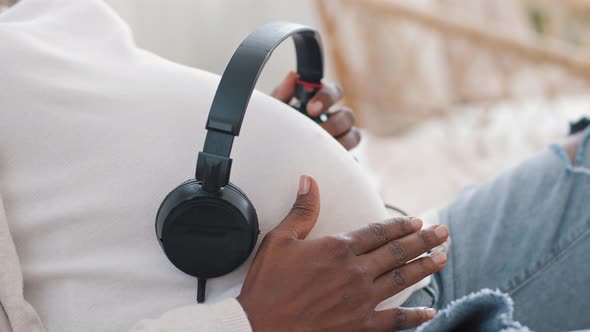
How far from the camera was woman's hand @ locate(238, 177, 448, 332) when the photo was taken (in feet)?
1.59

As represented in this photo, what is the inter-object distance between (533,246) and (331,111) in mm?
285

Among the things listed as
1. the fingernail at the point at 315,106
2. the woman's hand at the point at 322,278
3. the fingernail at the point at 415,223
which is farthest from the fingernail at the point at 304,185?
the fingernail at the point at 315,106

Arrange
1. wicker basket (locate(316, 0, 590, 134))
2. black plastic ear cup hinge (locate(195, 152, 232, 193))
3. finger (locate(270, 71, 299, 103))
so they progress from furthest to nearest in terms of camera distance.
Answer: wicker basket (locate(316, 0, 590, 134)) < finger (locate(270, 71, 299, 103)) < black plastic ear cup hinge (locate(195, 152, 232, 193))

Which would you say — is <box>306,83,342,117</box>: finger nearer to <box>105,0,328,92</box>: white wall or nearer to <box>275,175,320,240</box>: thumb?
<box>275,175,320,240</box>: thumb

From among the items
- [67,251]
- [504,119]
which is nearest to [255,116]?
[67,251]

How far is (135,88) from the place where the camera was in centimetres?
56

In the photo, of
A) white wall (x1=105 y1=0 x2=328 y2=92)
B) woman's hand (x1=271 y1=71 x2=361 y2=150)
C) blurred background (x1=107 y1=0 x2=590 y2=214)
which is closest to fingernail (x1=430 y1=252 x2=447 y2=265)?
woman's hand (x1=271 y1=71 x2=361 y2=150)

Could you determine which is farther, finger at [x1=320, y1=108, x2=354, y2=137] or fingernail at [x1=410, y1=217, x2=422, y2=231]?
finger at [x1=320, y1=108, x2=354, y2=137]

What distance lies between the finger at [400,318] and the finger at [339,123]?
0.27 m

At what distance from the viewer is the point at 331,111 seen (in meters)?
0.75

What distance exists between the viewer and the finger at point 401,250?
1.68ft

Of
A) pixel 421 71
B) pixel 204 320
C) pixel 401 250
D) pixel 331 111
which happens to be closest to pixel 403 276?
pixel 401 250

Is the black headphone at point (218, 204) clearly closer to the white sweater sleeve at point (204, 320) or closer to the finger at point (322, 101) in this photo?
the white sweater sleeve at point (204, 320)

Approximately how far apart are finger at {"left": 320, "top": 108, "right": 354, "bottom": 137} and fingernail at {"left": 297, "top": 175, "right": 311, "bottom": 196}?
22 centimetres
